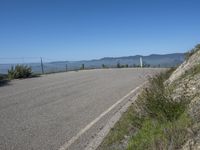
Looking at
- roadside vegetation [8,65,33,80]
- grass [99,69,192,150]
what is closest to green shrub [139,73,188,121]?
grass [99,69,192,150]

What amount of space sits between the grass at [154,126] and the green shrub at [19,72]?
56.4ft

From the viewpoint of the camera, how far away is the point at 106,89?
50.0ft

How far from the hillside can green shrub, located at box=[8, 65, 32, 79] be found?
1685 cm

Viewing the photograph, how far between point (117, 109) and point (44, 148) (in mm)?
4097

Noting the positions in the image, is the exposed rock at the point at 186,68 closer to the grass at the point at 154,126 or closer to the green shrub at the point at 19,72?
the grass at the point at 154,126

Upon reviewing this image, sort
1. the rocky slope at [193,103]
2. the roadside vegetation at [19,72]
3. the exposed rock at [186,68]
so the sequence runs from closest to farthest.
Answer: the rocky slope at [193,103], the exposed rock at [186,68], the roadside vegetation at [19,72]

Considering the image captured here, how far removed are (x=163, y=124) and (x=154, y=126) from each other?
0.54 feet

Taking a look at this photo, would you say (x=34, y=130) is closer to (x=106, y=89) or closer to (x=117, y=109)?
(x=117, y=109)

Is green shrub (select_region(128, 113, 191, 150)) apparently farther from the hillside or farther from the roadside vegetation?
the roadside vegetation

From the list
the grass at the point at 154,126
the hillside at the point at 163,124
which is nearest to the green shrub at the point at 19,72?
the hillside at the point at 163,124

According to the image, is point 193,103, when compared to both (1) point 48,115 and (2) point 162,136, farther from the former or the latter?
(1) point 48,115

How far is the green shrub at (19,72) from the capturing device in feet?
A: 80.0

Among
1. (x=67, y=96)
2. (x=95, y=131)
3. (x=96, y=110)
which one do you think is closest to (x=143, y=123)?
(x=95, y=131)

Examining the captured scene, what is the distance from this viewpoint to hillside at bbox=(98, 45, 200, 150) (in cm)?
515
